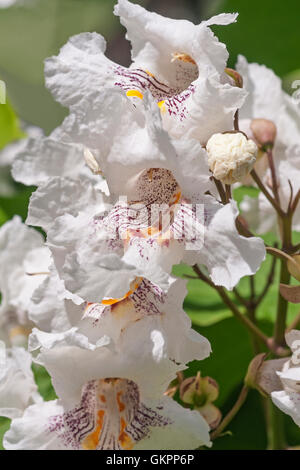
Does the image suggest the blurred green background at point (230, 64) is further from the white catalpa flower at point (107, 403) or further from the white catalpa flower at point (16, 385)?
the white catalpa flower at point (107, 403)


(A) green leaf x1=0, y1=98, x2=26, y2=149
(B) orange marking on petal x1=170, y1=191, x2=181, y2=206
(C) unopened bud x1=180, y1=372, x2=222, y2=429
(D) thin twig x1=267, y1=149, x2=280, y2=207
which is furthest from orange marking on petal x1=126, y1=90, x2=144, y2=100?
(A) green leaf x1=0, y1=98, x2=26, y2=149

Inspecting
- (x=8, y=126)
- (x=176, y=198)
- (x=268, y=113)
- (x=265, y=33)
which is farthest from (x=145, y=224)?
(x=265, y=33)

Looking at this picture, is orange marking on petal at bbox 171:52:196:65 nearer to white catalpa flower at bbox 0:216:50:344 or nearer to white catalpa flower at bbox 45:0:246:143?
white catalpa flower at bbox 45:0:246:143

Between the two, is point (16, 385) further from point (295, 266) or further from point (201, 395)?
point (295, 266)

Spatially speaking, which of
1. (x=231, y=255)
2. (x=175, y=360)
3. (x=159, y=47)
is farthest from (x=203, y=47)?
(x=175, y=360)

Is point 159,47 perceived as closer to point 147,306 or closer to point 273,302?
point 147,306

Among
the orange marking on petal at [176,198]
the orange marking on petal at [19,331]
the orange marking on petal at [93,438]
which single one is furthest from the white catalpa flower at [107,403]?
the orange marking on petal at [19,331]
